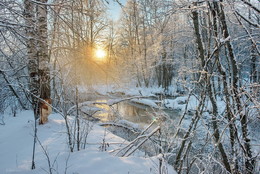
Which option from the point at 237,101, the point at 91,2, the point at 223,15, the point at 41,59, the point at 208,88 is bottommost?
the point at 237,101

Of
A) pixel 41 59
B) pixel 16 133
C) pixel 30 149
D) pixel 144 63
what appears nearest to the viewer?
pixel 30 149

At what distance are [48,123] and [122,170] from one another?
2873 mm

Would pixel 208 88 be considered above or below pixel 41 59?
below

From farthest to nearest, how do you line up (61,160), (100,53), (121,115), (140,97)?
1. (121,115)
2. (100,53)
3. (140,97)
4. (61,160)

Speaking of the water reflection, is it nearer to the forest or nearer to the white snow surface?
the forest

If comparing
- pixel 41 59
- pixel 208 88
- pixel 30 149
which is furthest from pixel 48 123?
pixel 208 88

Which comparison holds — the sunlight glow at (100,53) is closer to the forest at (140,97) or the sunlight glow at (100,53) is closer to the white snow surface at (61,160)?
the forest at (140,97)

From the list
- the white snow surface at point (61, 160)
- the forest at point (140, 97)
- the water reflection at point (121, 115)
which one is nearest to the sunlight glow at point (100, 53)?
the forest at point (140, 97)

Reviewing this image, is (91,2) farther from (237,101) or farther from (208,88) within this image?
(237,101)

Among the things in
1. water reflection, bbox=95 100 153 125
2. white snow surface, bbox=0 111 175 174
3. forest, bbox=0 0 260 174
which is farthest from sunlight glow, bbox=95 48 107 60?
white snow surface, bbox=0 111 175 174

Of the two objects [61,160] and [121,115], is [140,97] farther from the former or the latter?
[121,115]

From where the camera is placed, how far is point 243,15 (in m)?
2.18

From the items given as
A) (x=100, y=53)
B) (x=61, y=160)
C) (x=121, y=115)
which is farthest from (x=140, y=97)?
(x=121, y=115)

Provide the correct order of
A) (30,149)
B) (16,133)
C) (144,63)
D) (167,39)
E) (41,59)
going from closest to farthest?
(30,149) < (16,133) < (41,59) < (167,39) < (144,63)
